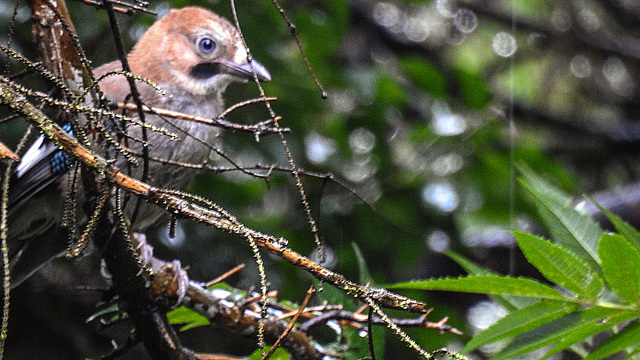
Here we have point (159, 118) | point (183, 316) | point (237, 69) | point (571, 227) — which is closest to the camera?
point (571, 227)

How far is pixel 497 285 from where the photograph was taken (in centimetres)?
191

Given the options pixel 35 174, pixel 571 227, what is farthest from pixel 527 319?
pixel 35 174

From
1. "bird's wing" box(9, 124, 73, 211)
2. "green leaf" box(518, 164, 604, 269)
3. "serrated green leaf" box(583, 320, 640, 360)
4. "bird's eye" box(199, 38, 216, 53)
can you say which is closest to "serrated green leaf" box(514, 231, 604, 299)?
"serrated green leaf" box(583, 320, 640, 360)

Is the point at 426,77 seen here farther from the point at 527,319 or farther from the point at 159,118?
the point at 527,319

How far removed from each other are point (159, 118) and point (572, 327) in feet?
5.91

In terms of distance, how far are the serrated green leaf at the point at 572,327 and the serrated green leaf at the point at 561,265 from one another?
0.17 ft

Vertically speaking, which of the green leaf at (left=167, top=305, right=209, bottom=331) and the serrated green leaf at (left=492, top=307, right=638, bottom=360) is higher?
the serrated green leaf at (left=492, top=307, right=638, bottom=360)

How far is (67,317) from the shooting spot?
4.21 meters

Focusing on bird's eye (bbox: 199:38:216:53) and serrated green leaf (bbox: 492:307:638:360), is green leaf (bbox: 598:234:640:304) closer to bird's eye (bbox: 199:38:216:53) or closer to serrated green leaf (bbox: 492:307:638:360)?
serrated green leaf (bbox: 492:307:638:360)

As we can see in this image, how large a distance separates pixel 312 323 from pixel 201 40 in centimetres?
155

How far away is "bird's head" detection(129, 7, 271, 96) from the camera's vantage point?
11.3 ft

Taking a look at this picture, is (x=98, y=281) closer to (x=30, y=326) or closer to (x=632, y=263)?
(x=30, y=326)

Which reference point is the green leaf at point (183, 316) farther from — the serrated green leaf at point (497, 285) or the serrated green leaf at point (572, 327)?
the serrated green leaf at point (572, 327)

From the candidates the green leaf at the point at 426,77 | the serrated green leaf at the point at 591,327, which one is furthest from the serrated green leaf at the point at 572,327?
the green leaf at the point at 426,77
